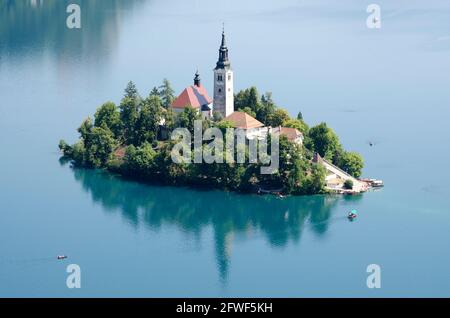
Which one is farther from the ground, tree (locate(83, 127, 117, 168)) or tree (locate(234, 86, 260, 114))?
tree (locate(234, 86, 260, 114))

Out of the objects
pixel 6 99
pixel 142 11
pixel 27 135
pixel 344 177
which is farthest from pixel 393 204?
pixel 142 11

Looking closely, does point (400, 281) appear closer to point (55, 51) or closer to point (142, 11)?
point (55, 51)

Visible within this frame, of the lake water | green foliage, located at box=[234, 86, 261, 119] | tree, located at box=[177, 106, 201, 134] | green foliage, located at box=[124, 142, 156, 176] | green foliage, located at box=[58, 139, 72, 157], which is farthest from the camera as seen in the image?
green foliage, located at box=[58, 139, 72, 157]

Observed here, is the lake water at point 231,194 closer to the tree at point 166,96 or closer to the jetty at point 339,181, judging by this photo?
the jetty at point 339,181

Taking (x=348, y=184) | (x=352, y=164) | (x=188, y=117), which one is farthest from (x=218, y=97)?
(x=348, y=184)

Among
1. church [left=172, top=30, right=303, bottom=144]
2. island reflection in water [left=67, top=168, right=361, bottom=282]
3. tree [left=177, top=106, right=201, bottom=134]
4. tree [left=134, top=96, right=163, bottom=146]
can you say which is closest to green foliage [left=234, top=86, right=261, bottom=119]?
church [left=172, top=30, right=303, bottom=144]

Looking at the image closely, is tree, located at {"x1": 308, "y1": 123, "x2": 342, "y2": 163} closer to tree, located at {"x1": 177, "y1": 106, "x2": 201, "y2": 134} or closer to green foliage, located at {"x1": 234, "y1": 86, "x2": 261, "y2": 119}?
green foliage, located at {"x1": 234, "y1": 86, "x2": 261, "y2": 119}

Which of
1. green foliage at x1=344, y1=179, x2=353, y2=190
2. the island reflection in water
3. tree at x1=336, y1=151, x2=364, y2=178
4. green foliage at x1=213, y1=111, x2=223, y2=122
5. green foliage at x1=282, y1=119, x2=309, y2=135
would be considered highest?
green foliage at x1=213, y1=111, x2=223, y2=122

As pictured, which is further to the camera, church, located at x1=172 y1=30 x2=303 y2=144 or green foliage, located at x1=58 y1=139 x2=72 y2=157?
green foliage, located at x1=58 y1=139 x2=72 y2=157
